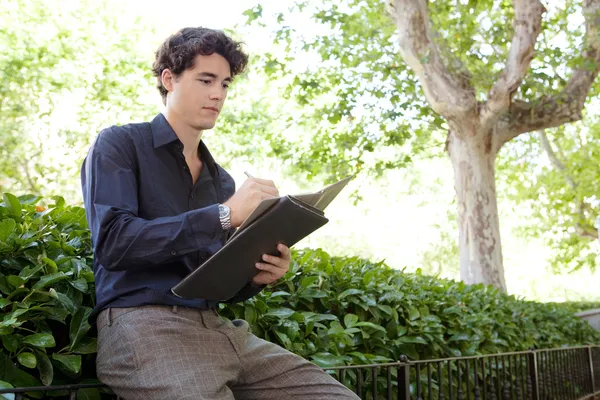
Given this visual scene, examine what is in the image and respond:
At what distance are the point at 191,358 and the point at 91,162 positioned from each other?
0.73m

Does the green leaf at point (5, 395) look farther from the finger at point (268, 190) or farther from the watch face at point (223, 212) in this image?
the finger at point (268, 190)

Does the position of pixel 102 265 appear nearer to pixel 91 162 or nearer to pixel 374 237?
pixel 91 162

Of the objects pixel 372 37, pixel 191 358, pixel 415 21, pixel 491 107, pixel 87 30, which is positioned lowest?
pixel 191 358

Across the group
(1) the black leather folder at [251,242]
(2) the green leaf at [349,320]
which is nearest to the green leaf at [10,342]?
(1) the black leather folder at [251,242]

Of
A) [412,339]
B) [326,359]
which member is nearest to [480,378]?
[412,339]

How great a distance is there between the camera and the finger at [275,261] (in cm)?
236

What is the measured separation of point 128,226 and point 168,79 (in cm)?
76

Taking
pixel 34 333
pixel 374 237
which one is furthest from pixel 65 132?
pixel 374 237

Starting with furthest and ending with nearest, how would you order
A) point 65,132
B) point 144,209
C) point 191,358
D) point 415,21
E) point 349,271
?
point 65,132 → point 415,21 → point 349,271 → point 144,209 → point 191,358

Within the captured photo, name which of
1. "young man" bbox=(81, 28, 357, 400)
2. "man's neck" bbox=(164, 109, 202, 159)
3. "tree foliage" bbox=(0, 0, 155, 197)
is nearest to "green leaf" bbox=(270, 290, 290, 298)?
"young man" bbox=(81, 28, 357, 400)

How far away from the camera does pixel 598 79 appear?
1378cm

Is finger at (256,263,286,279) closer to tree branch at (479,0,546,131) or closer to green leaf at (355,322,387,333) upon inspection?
green leaf at (355,322,387,333)

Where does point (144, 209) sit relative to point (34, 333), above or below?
above

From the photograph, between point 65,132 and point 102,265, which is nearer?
point 102,265
